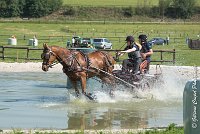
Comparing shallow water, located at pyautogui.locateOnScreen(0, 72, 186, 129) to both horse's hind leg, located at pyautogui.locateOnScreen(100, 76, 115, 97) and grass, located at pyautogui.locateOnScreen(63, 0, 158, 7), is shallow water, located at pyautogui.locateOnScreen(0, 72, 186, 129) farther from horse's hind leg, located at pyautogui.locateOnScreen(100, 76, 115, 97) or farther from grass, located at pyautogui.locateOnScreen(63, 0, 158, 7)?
grass, located at pyautogui.locateOnScreen(63, 0, 158, 7)

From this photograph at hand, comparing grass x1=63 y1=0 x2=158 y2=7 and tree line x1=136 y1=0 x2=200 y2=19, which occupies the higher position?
grass x1=63 y1=0 x2=158 y2=7

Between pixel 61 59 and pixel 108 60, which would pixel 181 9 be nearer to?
pixel 108 60

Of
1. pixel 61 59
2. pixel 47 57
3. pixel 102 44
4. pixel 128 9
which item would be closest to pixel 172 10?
pixel 128 9

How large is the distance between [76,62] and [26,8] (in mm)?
102567

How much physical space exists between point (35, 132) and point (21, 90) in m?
10.8

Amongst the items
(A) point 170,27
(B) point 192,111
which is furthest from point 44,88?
(A) point 170,27

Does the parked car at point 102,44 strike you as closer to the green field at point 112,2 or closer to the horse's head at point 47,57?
the horse's head at point 47,57

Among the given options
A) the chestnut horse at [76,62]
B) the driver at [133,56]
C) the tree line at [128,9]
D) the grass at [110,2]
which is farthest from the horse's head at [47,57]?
the grass at [110,2]

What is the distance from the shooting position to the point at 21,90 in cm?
2173

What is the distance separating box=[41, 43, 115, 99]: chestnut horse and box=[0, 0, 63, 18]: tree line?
9751 centimetres

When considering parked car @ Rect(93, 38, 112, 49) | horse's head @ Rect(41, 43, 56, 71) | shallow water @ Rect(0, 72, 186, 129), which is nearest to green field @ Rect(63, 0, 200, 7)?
parked car @ Rect(93, 38, 112, 49)

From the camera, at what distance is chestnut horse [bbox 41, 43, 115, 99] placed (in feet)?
56.3

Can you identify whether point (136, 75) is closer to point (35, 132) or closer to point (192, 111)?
point (35, 132)

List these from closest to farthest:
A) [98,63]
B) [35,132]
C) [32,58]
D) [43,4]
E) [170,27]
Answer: [35,132]
[98,63]
[32,58]
[170,27]
[43,4]
